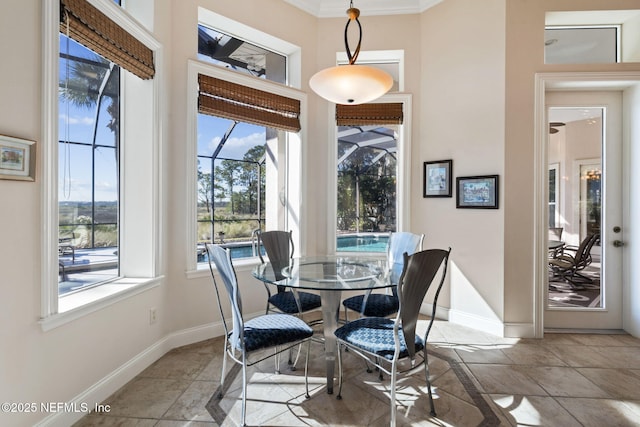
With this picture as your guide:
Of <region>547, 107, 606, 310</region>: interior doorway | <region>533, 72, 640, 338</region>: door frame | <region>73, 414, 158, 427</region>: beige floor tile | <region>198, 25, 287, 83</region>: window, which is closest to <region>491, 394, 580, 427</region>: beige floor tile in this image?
<region>533, 72, 640, 338</region>: door frame

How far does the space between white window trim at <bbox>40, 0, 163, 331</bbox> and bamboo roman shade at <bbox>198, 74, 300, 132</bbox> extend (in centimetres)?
45

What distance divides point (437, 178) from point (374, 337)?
7.39 feet

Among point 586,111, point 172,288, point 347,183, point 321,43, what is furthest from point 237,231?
point 586,111

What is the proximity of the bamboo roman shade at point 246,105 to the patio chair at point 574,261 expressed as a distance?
3052 mm

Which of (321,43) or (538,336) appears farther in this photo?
(321,43)

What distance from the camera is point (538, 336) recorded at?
3107 millimetres

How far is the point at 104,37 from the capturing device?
207 cm

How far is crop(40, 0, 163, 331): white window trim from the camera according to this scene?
1688 mm

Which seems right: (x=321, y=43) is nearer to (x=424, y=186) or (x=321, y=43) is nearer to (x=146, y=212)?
(x=424, y=186)

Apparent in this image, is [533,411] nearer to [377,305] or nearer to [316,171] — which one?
[377,305]

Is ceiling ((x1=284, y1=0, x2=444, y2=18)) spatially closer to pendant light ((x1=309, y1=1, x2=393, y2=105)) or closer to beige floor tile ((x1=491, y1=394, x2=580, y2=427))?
pendant light ((x1=309, y1=1, x2=393, y2=105))

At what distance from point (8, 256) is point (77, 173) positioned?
0.81 m

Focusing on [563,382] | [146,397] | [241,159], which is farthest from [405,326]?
[241,159]

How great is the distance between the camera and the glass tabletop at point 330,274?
2035 millimetres
